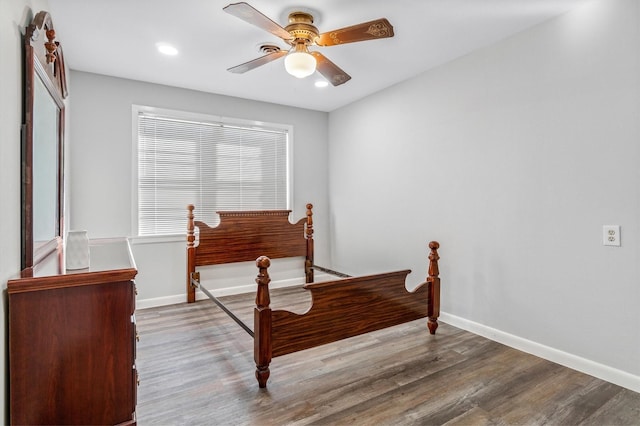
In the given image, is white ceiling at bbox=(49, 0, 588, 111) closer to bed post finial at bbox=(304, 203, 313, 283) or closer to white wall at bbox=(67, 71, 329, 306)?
white wall at bbox=(67, 71, 329, 306)

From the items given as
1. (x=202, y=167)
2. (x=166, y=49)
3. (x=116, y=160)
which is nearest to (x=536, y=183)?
(x=166, y=49)

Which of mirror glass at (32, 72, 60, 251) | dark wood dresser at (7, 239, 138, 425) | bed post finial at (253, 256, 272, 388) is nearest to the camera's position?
dark wood dresser at (7, 239, 138, 425)

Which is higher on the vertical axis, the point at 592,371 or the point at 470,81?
the point at 470,81

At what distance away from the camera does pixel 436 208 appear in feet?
11.0

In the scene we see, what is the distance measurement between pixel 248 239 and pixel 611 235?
3.36 meters

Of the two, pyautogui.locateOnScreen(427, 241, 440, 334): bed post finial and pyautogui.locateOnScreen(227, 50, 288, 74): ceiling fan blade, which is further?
pyautogui.locateOnScreen(427, 241, 440, 334): bed post finial

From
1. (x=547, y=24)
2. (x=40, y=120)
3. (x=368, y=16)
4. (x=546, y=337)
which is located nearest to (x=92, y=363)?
(x=40, y=120)

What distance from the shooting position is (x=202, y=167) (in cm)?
406

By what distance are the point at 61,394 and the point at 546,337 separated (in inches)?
116

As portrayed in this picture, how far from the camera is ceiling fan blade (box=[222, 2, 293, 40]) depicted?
6.01 feet

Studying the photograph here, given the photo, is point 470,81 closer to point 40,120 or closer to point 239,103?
point 239,103

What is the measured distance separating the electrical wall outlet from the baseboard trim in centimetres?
80

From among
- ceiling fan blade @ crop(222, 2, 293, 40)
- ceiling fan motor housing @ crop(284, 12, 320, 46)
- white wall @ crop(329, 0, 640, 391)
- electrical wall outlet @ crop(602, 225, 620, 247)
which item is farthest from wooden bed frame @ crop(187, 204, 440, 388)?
ceiling fan motor housing @ crop(284, 12, 320, 46)

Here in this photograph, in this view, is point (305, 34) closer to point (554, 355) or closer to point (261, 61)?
point (261, 61)
